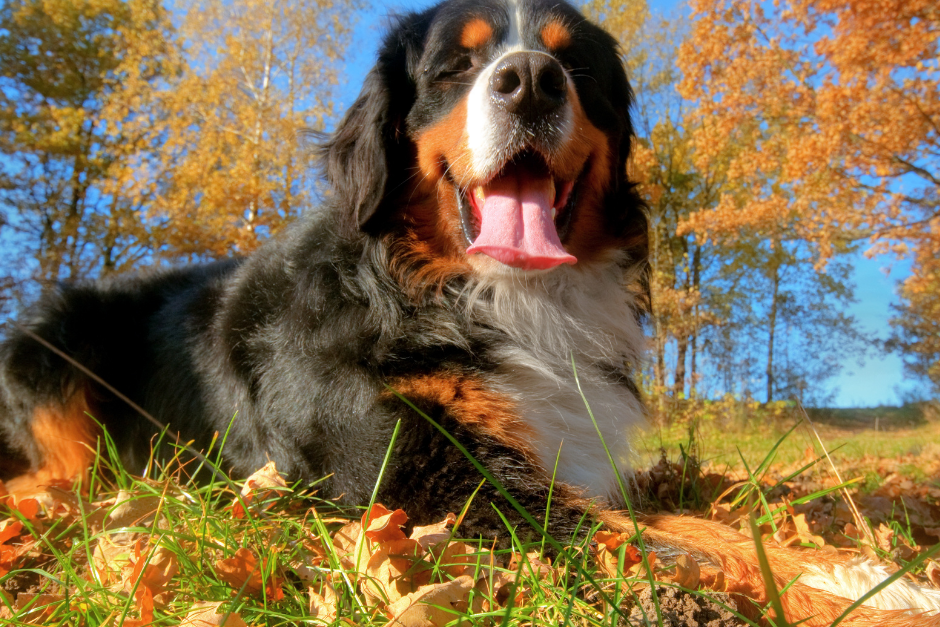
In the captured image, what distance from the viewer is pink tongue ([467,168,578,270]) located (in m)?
2.44

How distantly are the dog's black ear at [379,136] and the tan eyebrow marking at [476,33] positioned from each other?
0.25 metres

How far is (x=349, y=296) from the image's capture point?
246 cm

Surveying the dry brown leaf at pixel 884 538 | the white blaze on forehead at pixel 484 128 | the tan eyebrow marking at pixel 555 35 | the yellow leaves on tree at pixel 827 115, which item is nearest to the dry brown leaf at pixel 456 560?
the white blaze on forehead at pixel 484 128

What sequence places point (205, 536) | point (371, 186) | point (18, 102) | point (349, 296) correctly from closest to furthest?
point (205, 536), point (349, 296), point (371, 186), point (18, 102)

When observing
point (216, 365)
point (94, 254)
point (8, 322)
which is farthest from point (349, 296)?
point (94, 254)

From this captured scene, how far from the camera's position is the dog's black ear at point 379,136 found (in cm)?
263

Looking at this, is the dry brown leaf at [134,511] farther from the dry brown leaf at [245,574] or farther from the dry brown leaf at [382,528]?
the dry brown leaf at [382,528]

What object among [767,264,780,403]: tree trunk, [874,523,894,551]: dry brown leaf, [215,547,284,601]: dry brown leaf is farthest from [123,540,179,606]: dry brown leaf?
[767,264,780,403]: tree trunk

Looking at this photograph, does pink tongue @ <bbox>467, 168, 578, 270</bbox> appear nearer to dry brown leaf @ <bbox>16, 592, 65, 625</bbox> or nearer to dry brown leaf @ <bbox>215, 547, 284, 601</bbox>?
dry brown leaf @ <bbox>215, 547, 284, 601</bbox>

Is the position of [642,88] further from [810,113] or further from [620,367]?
[620,367]

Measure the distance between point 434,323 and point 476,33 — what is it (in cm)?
141

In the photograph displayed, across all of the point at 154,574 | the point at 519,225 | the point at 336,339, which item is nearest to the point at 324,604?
the point at 154,574

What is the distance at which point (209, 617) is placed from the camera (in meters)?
1.34

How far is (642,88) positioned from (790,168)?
874 cm
